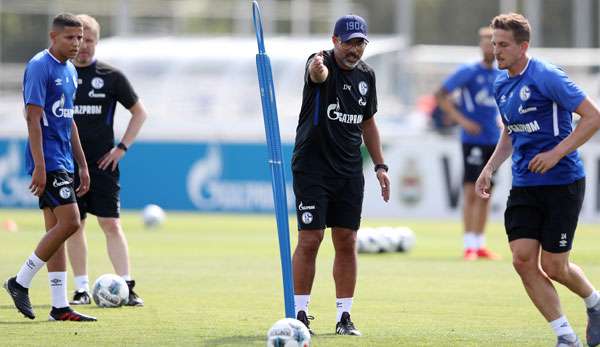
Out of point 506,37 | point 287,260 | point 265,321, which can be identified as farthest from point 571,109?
point 265,321

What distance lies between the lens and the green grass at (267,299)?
940 cm

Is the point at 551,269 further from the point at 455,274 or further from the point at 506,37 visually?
the point at 455,274

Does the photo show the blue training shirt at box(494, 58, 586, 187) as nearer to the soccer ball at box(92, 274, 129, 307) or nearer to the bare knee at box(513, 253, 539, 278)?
the bare knee at box(513, 253, 539, 278)

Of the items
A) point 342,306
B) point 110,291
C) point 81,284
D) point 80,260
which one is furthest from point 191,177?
point 342,306

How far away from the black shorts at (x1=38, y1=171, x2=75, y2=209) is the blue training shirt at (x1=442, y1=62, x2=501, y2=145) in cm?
770

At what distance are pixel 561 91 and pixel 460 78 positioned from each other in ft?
27.0

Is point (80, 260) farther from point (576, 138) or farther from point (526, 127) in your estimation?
point (576, 138)

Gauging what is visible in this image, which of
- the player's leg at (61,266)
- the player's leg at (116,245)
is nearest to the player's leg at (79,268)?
the player's leg at (116,245)

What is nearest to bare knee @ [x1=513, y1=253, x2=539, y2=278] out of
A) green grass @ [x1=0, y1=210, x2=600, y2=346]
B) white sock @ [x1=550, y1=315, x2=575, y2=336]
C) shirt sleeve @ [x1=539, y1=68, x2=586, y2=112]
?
white sock @ [x1=550, y1=315, x2=575, y2=336]

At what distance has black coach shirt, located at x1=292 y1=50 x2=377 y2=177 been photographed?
377 inches

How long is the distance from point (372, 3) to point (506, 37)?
44.0 metres

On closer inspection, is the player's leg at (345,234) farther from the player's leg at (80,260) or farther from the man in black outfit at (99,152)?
the player's leg at (80,260)

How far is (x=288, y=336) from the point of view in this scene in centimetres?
825

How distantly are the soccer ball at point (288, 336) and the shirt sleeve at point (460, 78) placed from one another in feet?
29.3
